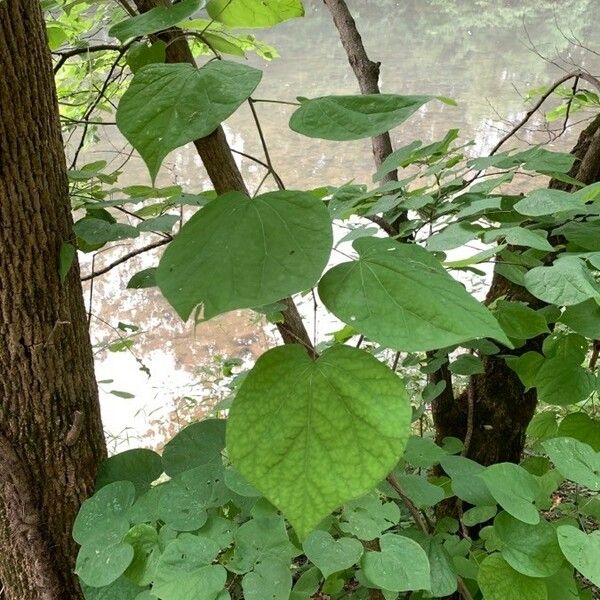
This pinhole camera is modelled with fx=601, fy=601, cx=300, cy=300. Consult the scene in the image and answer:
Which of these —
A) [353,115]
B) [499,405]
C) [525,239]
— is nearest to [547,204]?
[525,239]

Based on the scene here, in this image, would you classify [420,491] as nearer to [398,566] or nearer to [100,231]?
[398,566]

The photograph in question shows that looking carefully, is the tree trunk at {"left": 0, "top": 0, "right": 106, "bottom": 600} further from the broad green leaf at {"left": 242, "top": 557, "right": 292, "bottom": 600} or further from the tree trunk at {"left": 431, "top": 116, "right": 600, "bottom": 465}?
the tree trunk at {"left": 431, "top": 116, "right": 600, "bottom": 465}

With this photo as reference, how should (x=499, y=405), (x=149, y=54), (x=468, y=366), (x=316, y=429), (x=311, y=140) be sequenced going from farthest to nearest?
(x=311, y=140) < (x=499, y=405) < (x=468, y=366) < (x=149, y=54) < (x=316, y=429)

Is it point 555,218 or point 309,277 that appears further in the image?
point 555,218

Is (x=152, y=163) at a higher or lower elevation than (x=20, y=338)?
higher

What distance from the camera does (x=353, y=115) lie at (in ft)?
1.52

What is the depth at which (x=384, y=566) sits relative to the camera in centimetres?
66

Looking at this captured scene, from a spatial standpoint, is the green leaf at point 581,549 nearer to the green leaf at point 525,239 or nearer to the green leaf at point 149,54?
the green leaf at point 525,239

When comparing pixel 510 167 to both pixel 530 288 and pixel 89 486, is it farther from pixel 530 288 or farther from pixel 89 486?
pixel 89 486

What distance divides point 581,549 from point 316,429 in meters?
0.38

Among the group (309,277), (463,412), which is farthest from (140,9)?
(463,412)

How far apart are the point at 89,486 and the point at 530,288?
0.68 metres

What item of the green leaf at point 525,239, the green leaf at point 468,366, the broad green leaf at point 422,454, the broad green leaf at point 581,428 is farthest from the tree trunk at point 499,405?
the green leaf at point 525,239

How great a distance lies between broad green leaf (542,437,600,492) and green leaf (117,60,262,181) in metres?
0.50
